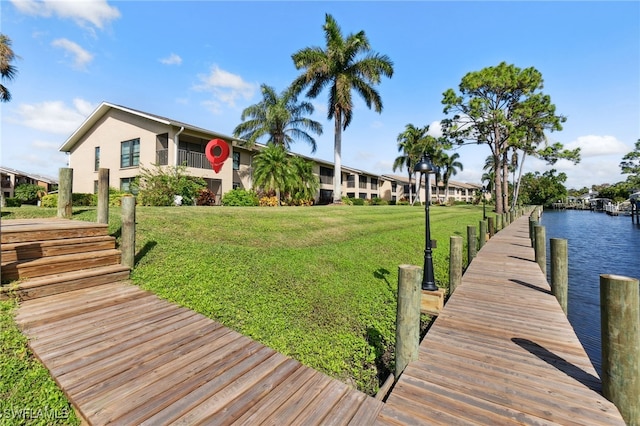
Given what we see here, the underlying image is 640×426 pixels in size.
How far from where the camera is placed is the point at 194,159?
20.5m

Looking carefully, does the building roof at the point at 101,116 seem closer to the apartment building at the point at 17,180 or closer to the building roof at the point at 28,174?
the apartment building at the point at 17,180

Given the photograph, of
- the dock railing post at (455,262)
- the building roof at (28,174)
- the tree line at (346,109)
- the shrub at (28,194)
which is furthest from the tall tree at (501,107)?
the building roof at (28,174)

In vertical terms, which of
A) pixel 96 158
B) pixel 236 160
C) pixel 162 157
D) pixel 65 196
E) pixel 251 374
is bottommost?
pixel 251 374

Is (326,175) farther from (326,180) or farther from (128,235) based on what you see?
(128,235)

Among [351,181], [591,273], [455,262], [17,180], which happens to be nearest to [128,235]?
[455,262]

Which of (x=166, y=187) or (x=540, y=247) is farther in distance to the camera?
(x=166, y=187)

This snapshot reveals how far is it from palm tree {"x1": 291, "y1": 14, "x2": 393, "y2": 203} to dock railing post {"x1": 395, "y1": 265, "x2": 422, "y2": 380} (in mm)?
21402

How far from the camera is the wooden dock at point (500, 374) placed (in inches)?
116

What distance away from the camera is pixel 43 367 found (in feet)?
9.87

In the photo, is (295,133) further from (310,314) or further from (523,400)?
(523,400)

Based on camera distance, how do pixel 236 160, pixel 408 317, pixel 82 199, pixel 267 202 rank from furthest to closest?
pixel 236 160 → pixel 267 202 → pixel 82 199 → pixel 408 317

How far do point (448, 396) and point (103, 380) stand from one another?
11.9ft

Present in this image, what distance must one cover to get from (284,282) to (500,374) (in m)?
4.07

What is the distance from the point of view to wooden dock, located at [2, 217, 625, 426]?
104 inches
